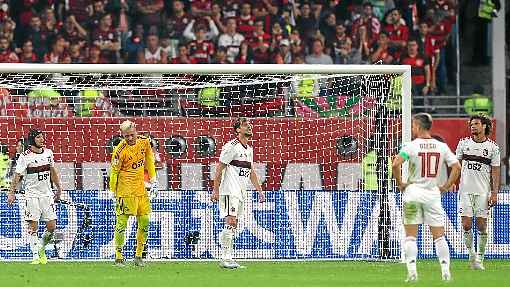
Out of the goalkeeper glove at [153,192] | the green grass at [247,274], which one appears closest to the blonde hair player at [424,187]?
the green grass at [247,274]

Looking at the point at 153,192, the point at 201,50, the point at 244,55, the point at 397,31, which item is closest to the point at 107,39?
the point at 201,50

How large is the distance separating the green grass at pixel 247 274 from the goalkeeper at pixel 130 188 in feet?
1.26

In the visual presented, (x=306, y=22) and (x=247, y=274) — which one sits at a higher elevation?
(x=306, y=22)

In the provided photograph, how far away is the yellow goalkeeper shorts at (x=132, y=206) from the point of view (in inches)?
777

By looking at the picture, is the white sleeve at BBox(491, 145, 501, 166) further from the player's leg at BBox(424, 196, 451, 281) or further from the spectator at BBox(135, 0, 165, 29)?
the spectator at BBox(135, 0, 165, 29)

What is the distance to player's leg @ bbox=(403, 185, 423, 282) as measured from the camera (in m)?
16.3

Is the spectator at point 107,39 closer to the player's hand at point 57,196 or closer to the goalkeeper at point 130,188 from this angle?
the player's hand at point 57,196

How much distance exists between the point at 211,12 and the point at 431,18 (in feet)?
14.7

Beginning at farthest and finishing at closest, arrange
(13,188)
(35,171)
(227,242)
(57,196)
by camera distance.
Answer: (57,196), (35,171), (13,188), (227,242)

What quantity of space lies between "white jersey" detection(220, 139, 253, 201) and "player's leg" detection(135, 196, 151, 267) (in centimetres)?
108

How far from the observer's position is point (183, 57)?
1086 inches

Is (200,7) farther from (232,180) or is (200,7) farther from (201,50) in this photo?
(232,180)

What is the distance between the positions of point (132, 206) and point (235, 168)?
153 cm

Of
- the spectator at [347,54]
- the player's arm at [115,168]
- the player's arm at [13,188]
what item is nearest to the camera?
the player's arm at [115,168]
